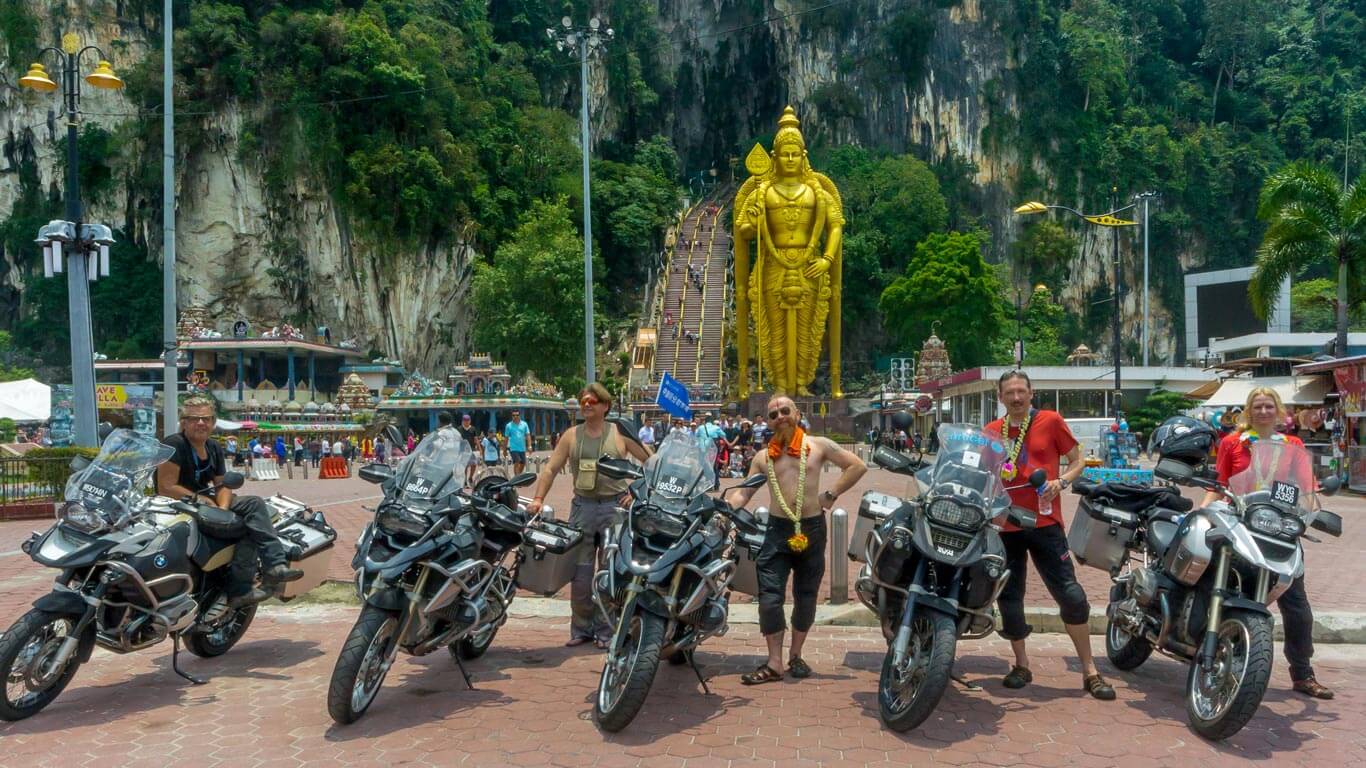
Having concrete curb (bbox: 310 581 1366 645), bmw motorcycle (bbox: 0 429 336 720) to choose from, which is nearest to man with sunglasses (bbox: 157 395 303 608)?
bmw motorcycle (bbox: 0 429 336 720)

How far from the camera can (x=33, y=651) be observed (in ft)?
15.1

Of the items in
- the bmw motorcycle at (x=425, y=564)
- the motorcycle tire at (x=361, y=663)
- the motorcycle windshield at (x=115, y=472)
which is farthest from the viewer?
the motorcycle windshield at (x=115, y=472)

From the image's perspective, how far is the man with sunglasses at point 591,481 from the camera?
6.13 meters

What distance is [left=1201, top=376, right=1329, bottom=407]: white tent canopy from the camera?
2091cm

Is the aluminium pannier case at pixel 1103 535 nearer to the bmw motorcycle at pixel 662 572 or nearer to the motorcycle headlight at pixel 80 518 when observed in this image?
the bmw motorcycle at pixel 662 572

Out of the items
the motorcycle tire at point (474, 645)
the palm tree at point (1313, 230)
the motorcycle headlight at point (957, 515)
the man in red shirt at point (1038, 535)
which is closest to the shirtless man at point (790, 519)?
the motorcycle headlight at point (957, 515)

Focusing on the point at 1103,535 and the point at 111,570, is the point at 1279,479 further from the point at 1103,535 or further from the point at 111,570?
the point at 111,570

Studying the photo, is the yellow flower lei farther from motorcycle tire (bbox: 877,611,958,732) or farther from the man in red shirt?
the man in red shirt

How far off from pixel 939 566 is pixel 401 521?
2.45 meters

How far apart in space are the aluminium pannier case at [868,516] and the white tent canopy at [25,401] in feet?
81.0

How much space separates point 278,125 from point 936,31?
3694 cm

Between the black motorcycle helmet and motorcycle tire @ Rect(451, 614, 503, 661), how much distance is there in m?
3.61

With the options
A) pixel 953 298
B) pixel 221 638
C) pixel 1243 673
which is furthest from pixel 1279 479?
pixel 953 298

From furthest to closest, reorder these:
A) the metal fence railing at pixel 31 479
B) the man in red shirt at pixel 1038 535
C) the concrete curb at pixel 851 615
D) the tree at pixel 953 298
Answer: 1. the tree at pixel 953 298
2. the metal fence railing at pixel 31 479
3. the concrete curb at pixel 851 615
4. the man in red shirt at pixel 1038 535
